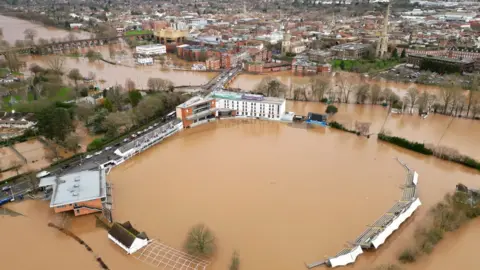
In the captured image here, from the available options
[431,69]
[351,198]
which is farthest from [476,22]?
[351,198]

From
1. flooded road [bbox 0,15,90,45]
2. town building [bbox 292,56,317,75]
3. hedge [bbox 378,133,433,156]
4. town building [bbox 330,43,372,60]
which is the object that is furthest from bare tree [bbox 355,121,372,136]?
flooded road [bbox 0,15,90,45]

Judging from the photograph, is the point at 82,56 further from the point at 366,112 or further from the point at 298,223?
the point at 298,223

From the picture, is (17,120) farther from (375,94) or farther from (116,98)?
(375,94)

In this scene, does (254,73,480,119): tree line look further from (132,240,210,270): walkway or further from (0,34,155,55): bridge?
(0,34,155,55): bridge

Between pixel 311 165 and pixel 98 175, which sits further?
pixel 311 165

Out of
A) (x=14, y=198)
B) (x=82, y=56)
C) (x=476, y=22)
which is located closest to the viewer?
(x=14, y=198)

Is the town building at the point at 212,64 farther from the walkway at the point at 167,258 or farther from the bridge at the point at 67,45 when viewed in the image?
the walkway at the point at 167,258
